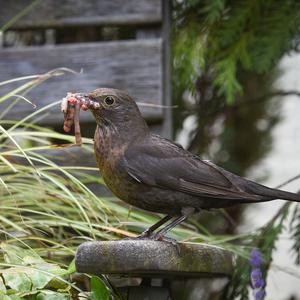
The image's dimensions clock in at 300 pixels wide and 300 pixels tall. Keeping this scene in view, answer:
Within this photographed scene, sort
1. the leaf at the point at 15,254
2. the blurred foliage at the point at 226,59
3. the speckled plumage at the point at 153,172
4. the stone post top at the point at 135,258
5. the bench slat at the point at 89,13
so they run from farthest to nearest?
the bench slat at the point at 89,13
the blurred foliage at the point at 226,59
the leaf at the point at 15,254
the speckled plumage at the point at 153,172
the stone post top at the point at 135,258

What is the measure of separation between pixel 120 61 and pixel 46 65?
1.08ft

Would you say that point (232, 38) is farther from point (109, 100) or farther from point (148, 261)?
point (148, 261)

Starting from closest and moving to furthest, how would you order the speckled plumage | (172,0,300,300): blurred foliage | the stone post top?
1. the stone post top
2. the speckled plumage
3. (172,0,300,300): blurred foliage

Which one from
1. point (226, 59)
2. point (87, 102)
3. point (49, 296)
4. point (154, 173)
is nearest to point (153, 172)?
point (154, 173)

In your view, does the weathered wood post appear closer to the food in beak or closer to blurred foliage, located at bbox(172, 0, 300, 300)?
the food in beak

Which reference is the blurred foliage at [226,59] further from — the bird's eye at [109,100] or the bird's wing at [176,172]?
the bird's eye at [109,100]

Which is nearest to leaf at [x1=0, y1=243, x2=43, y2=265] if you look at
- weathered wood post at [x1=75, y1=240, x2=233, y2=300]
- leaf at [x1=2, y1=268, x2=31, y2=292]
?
leaf at [x1=2, y1=268, x2=31, y2=292]

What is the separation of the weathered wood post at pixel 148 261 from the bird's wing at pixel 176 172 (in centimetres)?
16

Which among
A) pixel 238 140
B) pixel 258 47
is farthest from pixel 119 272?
pixel 238 140

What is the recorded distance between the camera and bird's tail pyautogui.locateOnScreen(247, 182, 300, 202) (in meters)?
2.30

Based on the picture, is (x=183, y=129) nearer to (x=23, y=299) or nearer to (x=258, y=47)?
(x=258, y=47)

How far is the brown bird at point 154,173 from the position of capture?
2295mm

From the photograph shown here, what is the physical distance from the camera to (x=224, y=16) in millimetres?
3555

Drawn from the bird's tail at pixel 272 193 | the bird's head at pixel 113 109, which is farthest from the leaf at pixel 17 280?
the bird's tail at pixel 272 193
